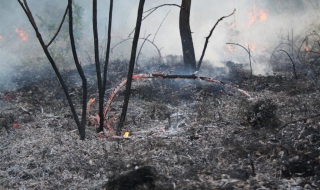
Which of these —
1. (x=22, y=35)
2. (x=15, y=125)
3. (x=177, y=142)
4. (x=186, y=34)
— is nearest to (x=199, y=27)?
(x=186, y=34)

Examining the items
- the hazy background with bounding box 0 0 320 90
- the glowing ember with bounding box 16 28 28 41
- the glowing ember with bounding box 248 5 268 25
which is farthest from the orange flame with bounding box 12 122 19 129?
the glowing ember with bounding box 248 5 268 25

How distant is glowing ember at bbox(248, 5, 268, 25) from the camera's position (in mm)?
12133

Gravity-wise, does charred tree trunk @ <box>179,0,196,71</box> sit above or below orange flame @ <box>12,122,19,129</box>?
above

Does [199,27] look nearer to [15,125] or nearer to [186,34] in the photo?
[186,34]

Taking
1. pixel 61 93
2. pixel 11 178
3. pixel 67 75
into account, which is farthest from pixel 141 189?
pixel 67 75

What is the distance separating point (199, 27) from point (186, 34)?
7.42m

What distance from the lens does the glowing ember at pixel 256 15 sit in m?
12.1

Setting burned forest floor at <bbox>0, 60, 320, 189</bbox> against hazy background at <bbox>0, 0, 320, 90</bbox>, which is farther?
hazy background at <bbox>0, 0, 320, 90</bbox>

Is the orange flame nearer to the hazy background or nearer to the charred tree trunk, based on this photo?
the hazy background

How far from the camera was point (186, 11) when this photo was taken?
245 inches

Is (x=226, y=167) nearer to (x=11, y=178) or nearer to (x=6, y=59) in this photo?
(x=11, y=178)

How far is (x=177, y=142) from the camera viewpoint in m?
3.55

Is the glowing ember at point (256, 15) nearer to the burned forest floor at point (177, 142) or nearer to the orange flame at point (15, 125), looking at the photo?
the burned forest floor at point (177, 142)

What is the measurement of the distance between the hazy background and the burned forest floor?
2469 mm
